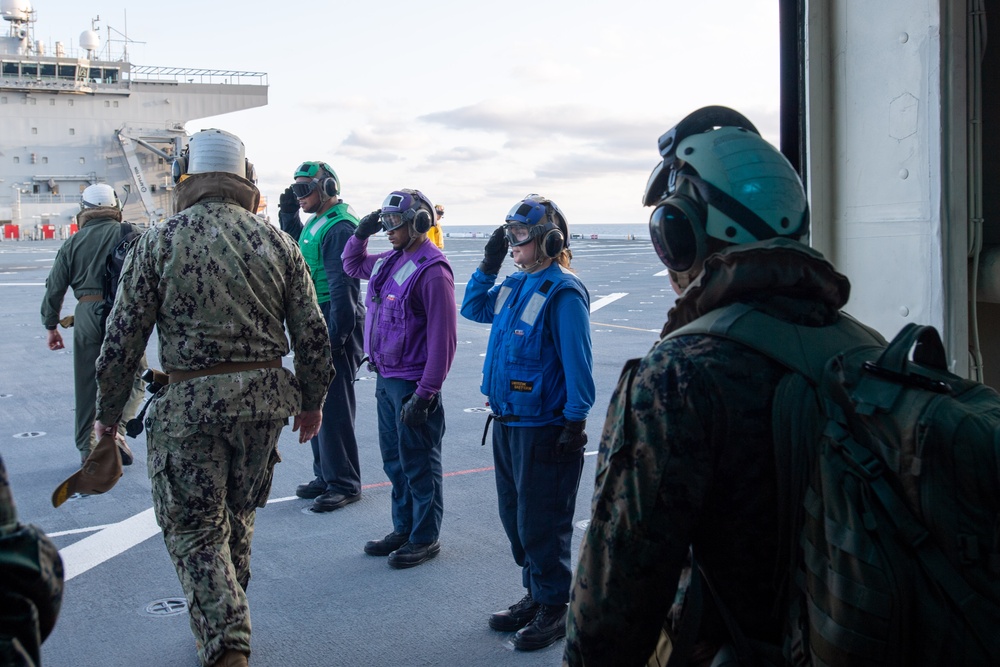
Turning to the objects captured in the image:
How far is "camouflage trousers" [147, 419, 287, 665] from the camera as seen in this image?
337 centimetres

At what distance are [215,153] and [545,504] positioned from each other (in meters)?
2.07

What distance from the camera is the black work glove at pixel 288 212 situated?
21.3 feet

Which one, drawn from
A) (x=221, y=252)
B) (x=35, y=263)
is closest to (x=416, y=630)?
(x=221, y=252)

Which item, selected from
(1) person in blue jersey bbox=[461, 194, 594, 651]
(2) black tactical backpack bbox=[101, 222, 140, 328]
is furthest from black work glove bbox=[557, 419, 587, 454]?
(2) black tactical backpack bbox=[101, 222, 140, 328]

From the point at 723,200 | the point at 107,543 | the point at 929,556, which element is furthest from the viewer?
the point at 107,543

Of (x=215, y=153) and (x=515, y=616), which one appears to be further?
(x=515, y=616)

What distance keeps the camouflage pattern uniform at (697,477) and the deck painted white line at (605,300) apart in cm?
1611

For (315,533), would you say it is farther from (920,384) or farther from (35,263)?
(35,263)

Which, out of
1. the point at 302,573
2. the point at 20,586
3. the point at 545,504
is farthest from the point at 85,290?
the point at 20,586

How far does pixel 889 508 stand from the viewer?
53.6 inches

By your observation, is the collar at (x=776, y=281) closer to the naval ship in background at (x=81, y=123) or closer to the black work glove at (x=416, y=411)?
the black work glove at (x=416, y=411)

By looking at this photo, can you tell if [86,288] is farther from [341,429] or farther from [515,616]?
[515,616]

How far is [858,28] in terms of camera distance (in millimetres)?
2705

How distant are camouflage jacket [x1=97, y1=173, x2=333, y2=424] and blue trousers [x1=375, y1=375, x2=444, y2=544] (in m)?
1.20
